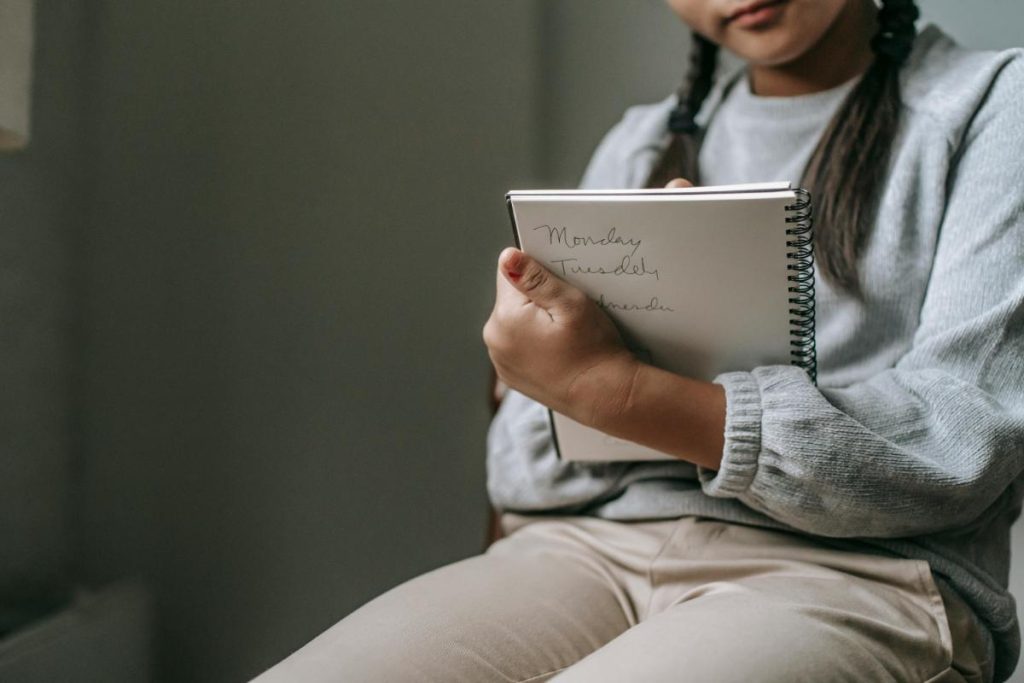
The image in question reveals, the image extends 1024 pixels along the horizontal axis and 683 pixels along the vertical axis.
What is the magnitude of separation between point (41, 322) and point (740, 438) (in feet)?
1.89

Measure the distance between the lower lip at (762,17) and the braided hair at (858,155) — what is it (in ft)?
0.29

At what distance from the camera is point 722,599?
56 cm

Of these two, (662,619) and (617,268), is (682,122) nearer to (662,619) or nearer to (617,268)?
(617,268)

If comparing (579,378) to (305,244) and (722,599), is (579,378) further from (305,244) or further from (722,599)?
(305,244)

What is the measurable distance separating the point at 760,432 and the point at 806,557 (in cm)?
11

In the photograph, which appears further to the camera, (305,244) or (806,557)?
(305,244)

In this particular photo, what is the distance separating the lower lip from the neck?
67 millimetres

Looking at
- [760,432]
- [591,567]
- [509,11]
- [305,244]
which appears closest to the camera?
[760,432]

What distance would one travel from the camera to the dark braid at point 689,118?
811 mm

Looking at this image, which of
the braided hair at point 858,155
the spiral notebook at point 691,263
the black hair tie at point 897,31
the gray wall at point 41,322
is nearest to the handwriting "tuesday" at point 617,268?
the spiral notebook at point 691,263

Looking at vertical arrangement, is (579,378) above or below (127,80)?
below

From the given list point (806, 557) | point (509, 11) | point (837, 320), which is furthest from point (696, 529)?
point (509, 11)

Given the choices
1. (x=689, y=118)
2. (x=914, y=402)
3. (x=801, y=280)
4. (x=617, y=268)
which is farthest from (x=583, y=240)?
(x=689, y=118)

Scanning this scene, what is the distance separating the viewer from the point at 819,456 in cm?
55
